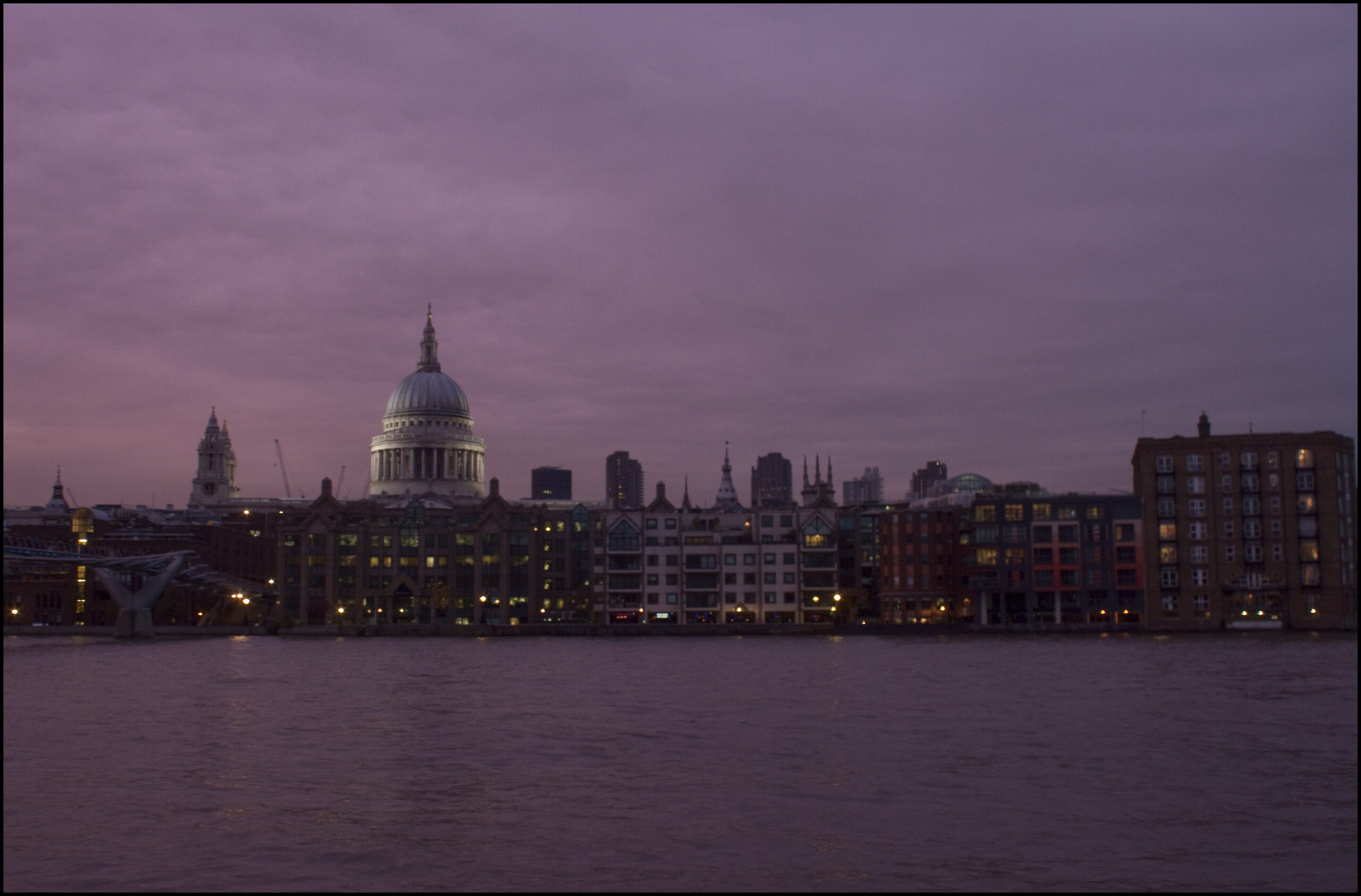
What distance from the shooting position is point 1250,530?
133m

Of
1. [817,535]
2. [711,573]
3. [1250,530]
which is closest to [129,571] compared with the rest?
[711,573]

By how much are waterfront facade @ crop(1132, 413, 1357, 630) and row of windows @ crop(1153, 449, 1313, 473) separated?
7cm

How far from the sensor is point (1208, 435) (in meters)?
138

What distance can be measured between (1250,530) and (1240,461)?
22.2 ft

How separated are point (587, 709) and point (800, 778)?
18705 mm

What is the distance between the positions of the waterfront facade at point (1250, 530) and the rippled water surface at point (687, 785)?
2835 inches

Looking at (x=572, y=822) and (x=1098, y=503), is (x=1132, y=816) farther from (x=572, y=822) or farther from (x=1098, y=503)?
(x=1098, y=503)

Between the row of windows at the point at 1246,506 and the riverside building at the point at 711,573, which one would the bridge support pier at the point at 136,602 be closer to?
the riverside building at the point at 711,573

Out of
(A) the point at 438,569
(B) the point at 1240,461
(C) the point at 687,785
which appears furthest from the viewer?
(A) the point at 438,569

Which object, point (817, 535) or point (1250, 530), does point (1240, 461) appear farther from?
point (817, 535)

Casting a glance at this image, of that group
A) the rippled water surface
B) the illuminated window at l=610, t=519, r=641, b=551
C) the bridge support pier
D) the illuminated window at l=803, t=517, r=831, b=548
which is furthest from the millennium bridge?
the illuminated window at l=803, t=517, r=831, b=548

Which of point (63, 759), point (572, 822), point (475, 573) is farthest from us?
point (475, 573)

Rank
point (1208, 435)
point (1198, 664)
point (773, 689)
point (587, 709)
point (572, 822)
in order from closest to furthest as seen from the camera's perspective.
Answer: point (572, 822) < point (587, 709) < point (773, 689) < point (1198, 664) < point (1208, 435)

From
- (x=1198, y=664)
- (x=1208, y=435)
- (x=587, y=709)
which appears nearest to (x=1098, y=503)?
(x=1208, y=435)
